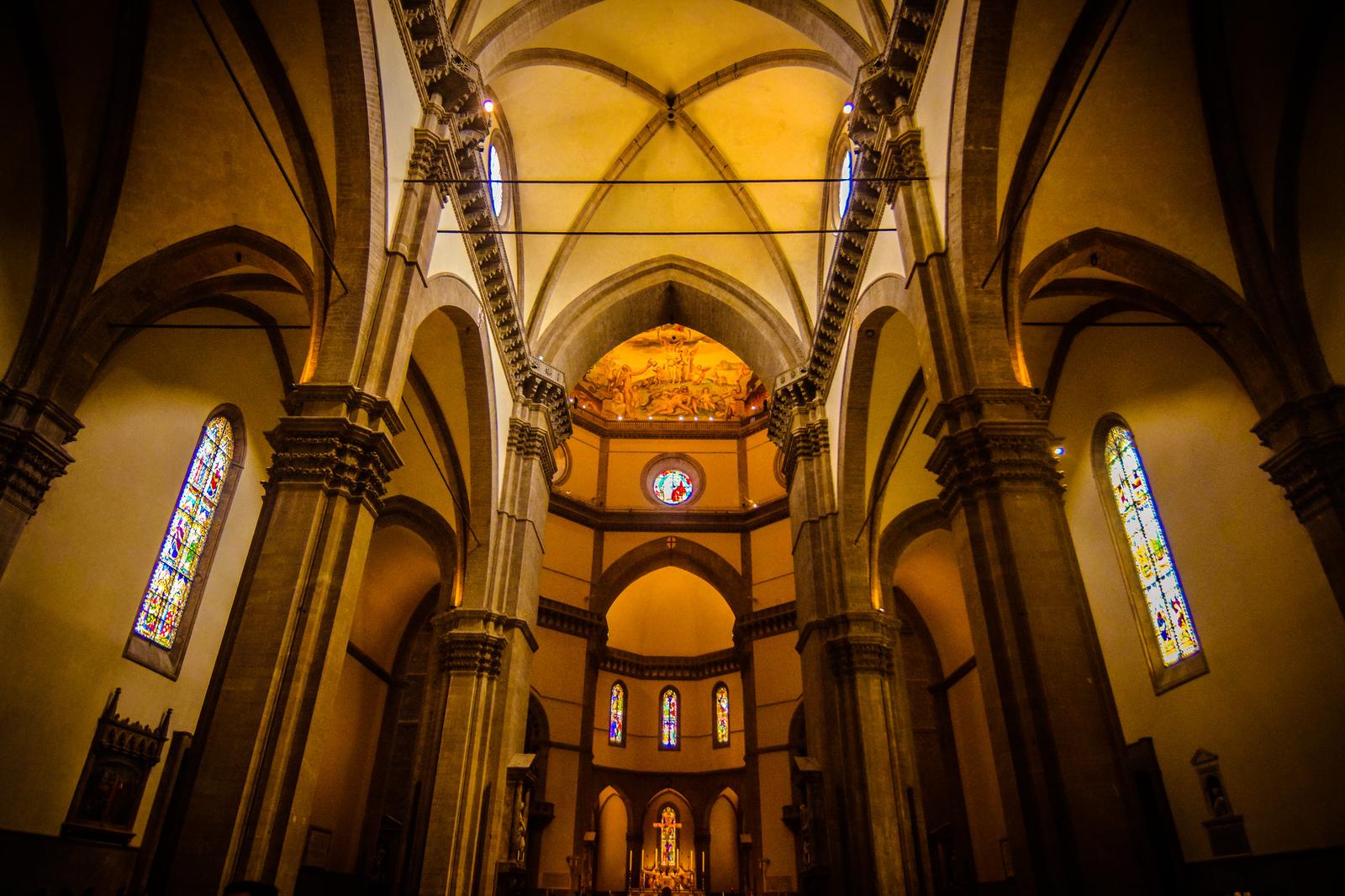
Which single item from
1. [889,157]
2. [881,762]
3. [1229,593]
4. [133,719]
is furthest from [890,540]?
[133,719]

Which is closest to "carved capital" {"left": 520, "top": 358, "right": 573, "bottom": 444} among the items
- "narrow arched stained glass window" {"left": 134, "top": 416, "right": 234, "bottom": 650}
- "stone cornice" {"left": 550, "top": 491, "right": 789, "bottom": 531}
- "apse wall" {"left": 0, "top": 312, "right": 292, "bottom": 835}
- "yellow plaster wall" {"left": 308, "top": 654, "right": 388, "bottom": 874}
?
"apse wall" {"left": 0, "top": 312, "right": 292, "bottom": 835}

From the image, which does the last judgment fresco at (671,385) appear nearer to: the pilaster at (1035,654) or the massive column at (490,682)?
the massive column at (490,682)

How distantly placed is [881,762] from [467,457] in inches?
315

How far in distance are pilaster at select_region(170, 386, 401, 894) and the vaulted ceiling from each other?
679 centimetres

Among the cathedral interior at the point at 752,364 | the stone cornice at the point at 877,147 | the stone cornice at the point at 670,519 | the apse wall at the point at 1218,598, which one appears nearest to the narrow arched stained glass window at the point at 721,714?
the stone cornice at the point at 670,519

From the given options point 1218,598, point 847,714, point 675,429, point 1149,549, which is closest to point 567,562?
point 675,429

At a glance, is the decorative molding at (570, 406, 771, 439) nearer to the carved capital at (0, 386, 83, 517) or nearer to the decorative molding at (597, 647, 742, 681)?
the decorative molding at (597, 647, 742, 681)

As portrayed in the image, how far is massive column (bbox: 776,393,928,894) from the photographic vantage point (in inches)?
457

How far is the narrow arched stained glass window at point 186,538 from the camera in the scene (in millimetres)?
11109

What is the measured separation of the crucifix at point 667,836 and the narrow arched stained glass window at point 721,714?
266 cm

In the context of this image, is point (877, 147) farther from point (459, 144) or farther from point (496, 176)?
point (496, 176)

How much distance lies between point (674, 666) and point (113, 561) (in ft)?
62.9

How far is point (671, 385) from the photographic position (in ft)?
89.7

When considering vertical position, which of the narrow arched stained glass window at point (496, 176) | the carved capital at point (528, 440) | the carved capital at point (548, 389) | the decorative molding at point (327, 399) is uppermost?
the narrow arched stained glass window at point (496, 176)
